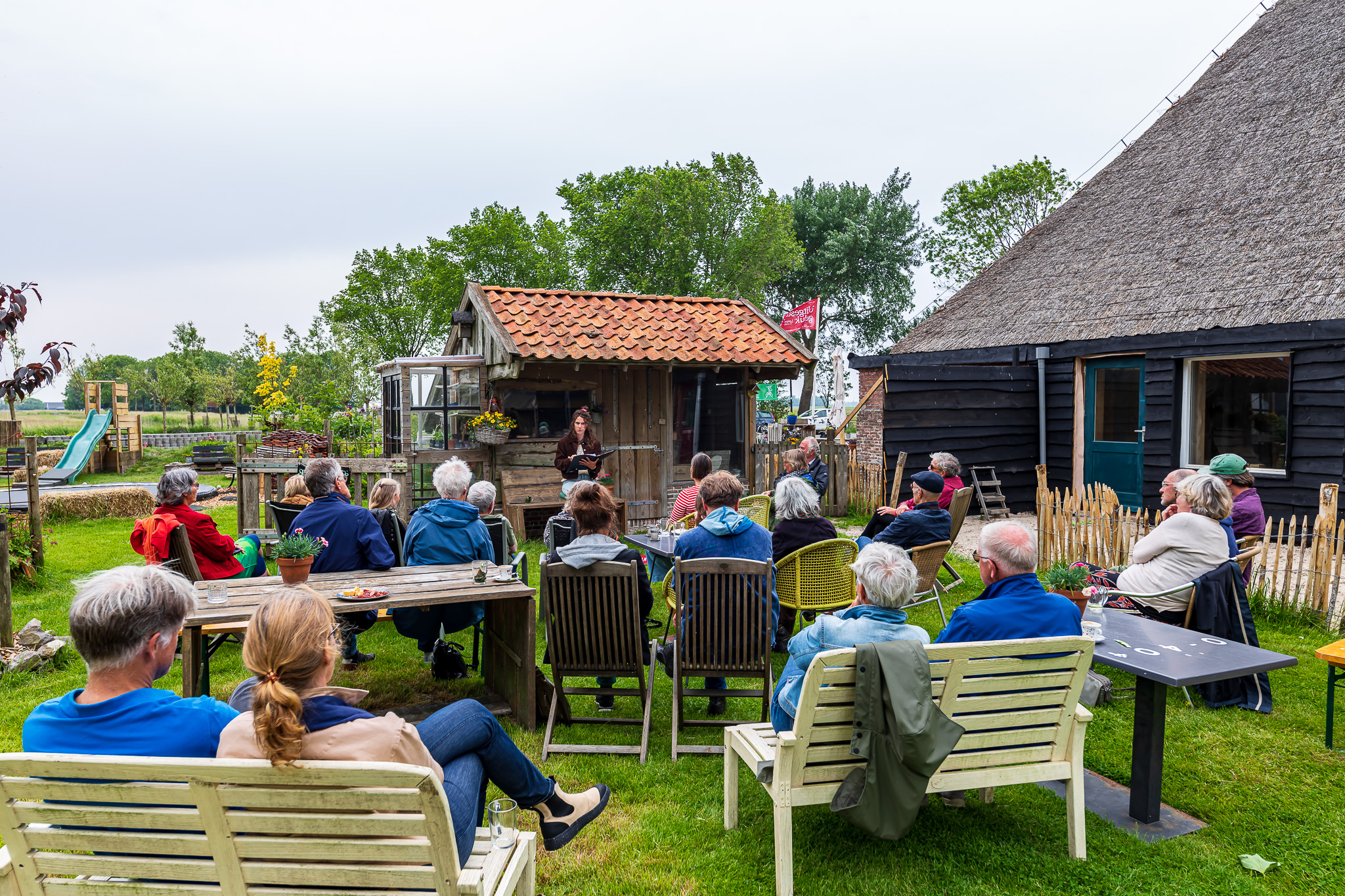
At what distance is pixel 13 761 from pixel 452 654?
11.9 ft

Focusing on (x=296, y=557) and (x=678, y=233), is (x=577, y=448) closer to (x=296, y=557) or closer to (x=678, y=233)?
(x=296, y=557)

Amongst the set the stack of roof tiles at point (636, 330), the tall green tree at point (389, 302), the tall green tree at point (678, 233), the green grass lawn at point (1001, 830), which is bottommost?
the green grass lawn at point (1001, 830)

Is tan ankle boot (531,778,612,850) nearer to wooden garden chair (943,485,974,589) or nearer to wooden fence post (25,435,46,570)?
wooden garden chair (943,485,974,589)

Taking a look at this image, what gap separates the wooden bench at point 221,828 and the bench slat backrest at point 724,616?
7.25 ft

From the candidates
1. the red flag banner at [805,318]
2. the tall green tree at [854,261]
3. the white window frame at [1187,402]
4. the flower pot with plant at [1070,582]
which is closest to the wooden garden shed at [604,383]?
the white window frame at [1187,402]

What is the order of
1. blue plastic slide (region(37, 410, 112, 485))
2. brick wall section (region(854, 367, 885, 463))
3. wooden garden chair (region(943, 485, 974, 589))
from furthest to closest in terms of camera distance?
blue plastic slide (region(37, 410, 112, 485)) → brick wall section (region(854, 367, 885, 463)) → wooden garden chair (region(943, 485, 974, 589))

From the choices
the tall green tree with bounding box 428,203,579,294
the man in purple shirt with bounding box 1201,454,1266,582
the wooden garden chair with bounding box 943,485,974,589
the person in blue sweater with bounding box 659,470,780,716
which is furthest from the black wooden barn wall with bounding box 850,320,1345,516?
the tall green tree with bounding box 428,203,579,294

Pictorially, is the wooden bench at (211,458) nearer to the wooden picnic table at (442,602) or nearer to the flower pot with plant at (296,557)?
the wooden picnic table at (442,602)

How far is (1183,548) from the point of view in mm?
4859

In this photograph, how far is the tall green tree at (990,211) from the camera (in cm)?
2753

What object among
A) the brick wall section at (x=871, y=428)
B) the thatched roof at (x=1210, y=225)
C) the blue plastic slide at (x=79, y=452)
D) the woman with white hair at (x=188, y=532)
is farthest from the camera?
the blue plastic slide at (x=79, y=452)

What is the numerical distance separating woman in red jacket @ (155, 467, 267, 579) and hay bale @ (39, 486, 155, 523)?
8502 millimetres

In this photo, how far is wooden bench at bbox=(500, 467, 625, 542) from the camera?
9906 millimetres

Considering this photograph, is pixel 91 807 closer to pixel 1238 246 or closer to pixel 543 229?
pixel 1238 246
